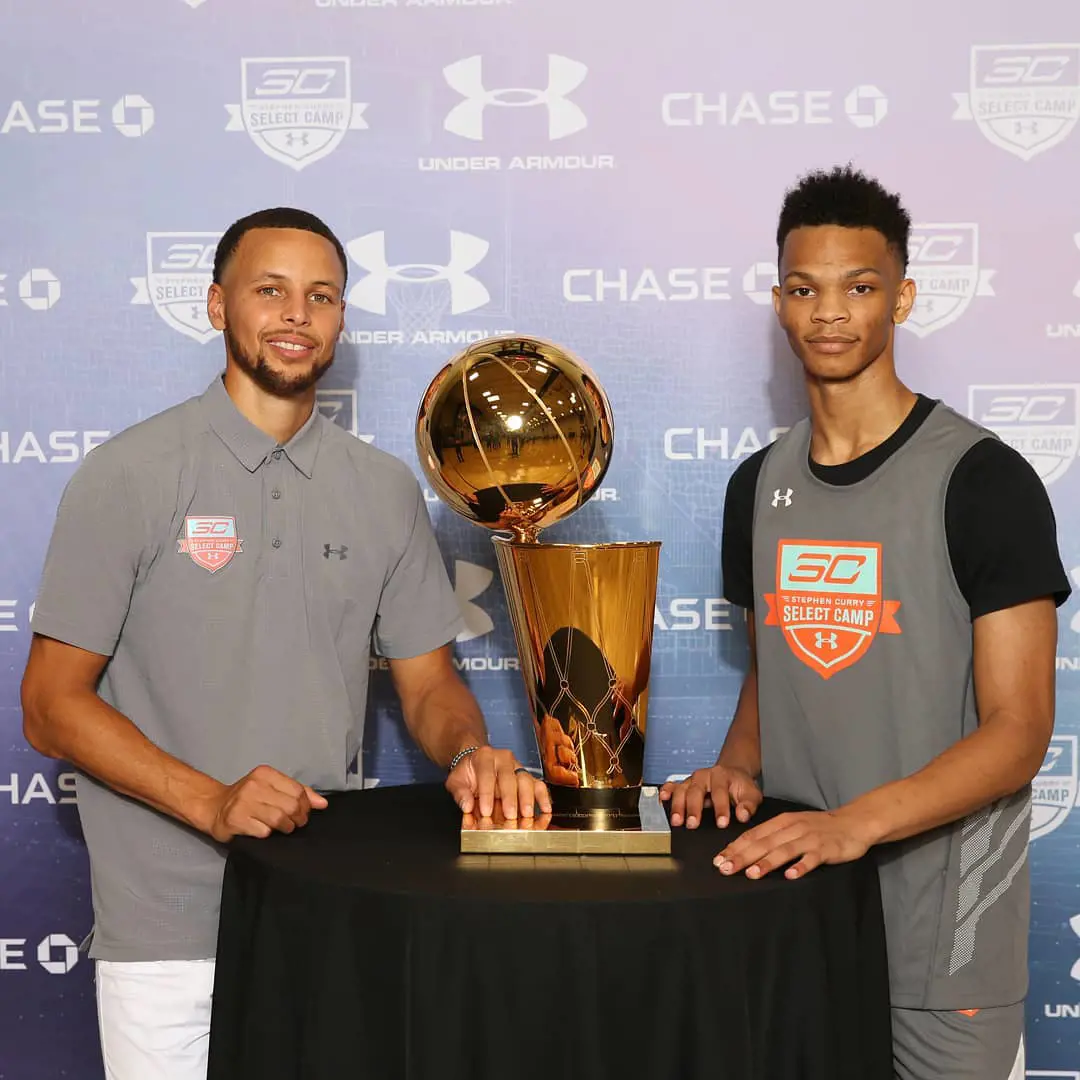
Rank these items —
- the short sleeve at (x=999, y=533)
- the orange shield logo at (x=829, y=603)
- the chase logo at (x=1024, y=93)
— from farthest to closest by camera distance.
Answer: the chase logo at (x=1024, y=93) → the orange shield logo at (x=829, y=603) → the short sleeve at (x=999, y=533)

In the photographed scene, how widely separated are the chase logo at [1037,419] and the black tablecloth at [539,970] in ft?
4.00

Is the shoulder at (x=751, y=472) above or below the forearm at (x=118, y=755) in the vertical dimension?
above

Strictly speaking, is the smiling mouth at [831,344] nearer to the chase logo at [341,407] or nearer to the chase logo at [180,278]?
the chase logo at [341,407]

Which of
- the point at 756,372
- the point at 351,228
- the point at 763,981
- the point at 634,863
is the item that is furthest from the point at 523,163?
the point at 763,981

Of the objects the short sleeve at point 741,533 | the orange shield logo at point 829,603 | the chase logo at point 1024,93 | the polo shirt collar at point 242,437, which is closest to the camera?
the orange shield logo at point 829,603

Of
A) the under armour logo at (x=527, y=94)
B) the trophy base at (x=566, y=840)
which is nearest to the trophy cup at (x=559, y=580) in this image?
the trophy base at (x=566, y=840)

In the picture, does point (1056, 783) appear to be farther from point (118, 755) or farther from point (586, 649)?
point (118, 755)

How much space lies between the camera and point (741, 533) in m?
1.94

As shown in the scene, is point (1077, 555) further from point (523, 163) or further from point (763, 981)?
point (763, 981)

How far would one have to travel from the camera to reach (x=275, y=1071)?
1.36m

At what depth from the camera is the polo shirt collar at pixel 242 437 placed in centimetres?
181

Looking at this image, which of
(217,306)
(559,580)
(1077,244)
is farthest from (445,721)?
(1077,244)

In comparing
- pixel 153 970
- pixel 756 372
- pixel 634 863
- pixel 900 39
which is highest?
pixel 900 39

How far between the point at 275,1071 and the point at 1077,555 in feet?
5.66
